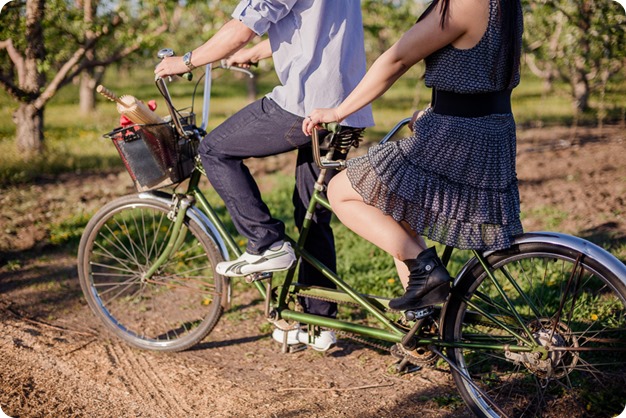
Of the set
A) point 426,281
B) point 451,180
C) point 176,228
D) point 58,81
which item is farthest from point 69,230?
point 451,180

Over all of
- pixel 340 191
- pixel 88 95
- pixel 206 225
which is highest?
pixel 340 191

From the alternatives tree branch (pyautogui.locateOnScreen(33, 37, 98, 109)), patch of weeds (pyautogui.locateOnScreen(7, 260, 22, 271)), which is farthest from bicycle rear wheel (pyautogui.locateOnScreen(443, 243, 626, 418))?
tree branch (pyautogui.locateOnScreen(33, 37, 98, 109))

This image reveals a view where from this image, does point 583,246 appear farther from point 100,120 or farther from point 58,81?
point 100,120

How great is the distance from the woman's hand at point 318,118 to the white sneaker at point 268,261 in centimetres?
67

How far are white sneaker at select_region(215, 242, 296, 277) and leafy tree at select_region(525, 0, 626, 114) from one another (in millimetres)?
4743

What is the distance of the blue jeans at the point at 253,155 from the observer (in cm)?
310

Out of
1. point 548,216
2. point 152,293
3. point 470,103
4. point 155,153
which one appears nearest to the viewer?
point 470,103

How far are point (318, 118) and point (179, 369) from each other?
1.63m

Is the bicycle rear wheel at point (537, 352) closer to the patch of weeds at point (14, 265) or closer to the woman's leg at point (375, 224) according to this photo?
the woman's leg at point (375, 224)

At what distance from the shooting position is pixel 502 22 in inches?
95.3

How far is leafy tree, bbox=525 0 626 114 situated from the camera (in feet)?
22.0

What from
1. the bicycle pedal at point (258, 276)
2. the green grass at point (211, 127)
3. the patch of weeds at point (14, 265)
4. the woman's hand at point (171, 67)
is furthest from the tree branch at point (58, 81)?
the bicycle pedal at point (258, 276)

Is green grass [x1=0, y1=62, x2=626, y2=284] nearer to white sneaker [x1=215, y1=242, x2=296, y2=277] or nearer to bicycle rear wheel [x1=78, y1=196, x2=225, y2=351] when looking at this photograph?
bicycle rear wheel [x1=78, y1=196, x2=225, y2=351]

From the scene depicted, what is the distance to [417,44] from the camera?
2.44m
